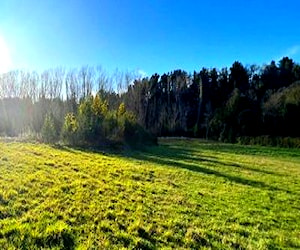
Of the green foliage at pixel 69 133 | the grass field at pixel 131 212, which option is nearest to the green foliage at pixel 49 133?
the green foliage at pixel 69 133

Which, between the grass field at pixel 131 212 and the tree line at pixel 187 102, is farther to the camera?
the tree line at pixel 187 102

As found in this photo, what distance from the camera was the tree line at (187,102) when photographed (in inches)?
2151

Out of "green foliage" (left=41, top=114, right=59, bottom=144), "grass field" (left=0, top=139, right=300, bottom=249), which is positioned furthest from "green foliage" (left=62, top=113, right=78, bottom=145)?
"grass field" (left=0, top=139, right=300, bottom=249)

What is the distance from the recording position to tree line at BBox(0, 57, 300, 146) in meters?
54.6

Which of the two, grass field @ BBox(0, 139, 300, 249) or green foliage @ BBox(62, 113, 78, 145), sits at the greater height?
green foliage @ BBox(62, 113, 78, 145)

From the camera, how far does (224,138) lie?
6012 centimetres

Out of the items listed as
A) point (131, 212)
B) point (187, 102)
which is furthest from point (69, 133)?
point (187, 102)

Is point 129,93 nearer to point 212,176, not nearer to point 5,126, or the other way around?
point 5,126

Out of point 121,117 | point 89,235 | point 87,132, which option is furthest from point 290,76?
point 89,235

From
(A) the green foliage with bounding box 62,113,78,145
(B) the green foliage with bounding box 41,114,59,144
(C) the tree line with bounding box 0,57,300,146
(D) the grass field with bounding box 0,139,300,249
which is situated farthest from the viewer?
(C) the tree line with bounding box 0,57,300,146

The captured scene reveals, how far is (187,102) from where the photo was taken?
7894 centimetres

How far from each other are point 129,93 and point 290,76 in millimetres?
35955

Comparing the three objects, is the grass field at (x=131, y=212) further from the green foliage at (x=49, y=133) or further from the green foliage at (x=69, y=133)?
the green foliage at (x=49, y=133)

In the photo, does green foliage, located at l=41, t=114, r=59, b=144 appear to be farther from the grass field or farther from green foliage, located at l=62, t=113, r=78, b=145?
the grass field
